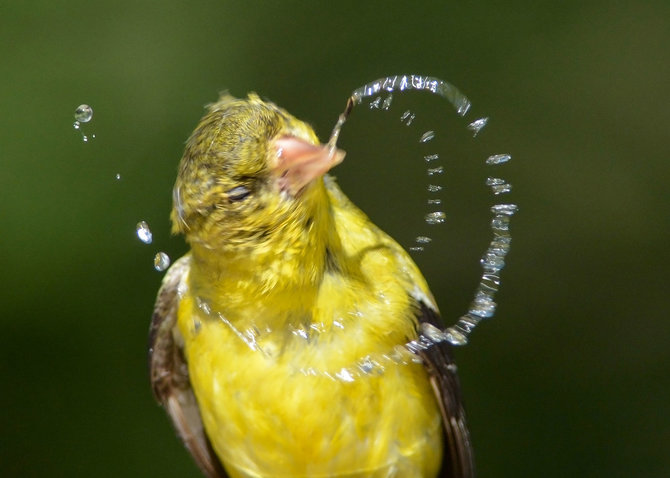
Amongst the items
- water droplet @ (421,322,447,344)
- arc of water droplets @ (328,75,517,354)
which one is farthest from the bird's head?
arc of water droplets @ (328,75,517,354)

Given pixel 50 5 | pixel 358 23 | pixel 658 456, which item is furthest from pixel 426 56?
pixel 658 456

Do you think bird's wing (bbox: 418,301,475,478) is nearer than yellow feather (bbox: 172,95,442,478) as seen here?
No

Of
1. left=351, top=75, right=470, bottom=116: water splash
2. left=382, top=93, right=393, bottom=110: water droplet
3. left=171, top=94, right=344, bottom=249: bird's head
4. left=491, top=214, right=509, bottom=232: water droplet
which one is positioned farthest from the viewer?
left=382, top=93, right=393, bottom=110: water droplet

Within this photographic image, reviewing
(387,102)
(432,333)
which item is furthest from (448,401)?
(387,102)

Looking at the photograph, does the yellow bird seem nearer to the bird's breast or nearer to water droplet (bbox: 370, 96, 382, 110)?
the bird's breast

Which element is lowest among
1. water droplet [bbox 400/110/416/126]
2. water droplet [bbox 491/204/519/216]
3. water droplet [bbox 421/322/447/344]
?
water droplet [bbox 421/322/447/344]

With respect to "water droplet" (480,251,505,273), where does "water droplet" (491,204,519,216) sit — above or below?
above

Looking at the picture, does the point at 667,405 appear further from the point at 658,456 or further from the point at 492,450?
the point at 492,450
